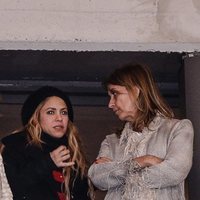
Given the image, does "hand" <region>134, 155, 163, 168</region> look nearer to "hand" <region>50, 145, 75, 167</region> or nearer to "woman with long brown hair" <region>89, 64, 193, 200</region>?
"woman with long brown hair" <region>89, 64, 193, 200</region>

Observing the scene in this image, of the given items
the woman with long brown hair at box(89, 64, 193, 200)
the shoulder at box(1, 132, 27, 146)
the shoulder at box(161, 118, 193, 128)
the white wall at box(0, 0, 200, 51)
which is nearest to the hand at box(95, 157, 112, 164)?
the woman with long brown hair at box(89, 64, 193, 200)

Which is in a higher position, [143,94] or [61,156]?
[143,94]

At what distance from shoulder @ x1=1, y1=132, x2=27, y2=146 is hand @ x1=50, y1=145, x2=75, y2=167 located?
6.5 inches

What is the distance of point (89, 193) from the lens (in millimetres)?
3594

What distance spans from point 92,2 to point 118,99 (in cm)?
53

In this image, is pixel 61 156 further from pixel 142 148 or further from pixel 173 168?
pixel 173 168

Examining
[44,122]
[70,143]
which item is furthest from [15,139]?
[70,143]

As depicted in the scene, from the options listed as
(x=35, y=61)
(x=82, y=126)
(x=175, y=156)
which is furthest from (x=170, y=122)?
(x=82, y=126)

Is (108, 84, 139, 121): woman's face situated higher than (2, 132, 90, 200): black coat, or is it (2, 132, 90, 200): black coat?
(108, 84, 139, 121): woman's face

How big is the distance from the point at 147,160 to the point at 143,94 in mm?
356

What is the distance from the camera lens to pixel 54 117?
11.9ft

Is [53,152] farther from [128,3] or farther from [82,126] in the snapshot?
[82,126]

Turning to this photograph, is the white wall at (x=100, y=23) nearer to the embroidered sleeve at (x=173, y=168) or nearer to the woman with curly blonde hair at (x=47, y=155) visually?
the woman with curly blonde hair at (x=47, y=155)

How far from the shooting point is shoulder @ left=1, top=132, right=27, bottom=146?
354cm
